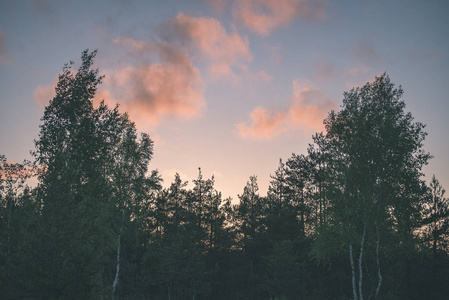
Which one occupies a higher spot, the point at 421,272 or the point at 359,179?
the point at 359,179

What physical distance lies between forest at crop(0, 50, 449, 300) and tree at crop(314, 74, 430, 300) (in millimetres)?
75

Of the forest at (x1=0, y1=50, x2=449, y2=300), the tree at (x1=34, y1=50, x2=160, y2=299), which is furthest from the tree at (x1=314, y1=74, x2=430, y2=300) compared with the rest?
the tree at (x1=34, y1=50, x2=160, y2=299)

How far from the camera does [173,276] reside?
107ft

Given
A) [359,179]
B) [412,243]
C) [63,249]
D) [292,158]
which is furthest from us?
[292,158]

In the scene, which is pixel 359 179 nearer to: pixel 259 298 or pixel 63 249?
pixel 63 249

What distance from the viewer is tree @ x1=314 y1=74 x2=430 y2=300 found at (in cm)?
1838

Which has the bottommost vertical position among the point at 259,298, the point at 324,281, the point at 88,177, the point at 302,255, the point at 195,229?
the point at 259,298

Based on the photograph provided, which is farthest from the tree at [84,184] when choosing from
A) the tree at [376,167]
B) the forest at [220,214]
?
the tree at [376,167]

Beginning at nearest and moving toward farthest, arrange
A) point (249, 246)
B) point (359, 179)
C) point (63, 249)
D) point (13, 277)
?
point (13, 277), point (63, 249), point (359, 179), point (249, 246)

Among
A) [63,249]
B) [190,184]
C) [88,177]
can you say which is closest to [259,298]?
[190,184]

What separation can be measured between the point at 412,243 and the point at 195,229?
27.1 m

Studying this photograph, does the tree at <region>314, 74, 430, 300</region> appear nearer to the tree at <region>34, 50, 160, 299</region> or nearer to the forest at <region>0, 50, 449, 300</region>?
the forest at <region>0, 50, 449, 300</region>

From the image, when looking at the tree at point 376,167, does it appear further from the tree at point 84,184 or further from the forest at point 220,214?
the tree at point 84,184

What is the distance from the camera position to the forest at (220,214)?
11.1m
